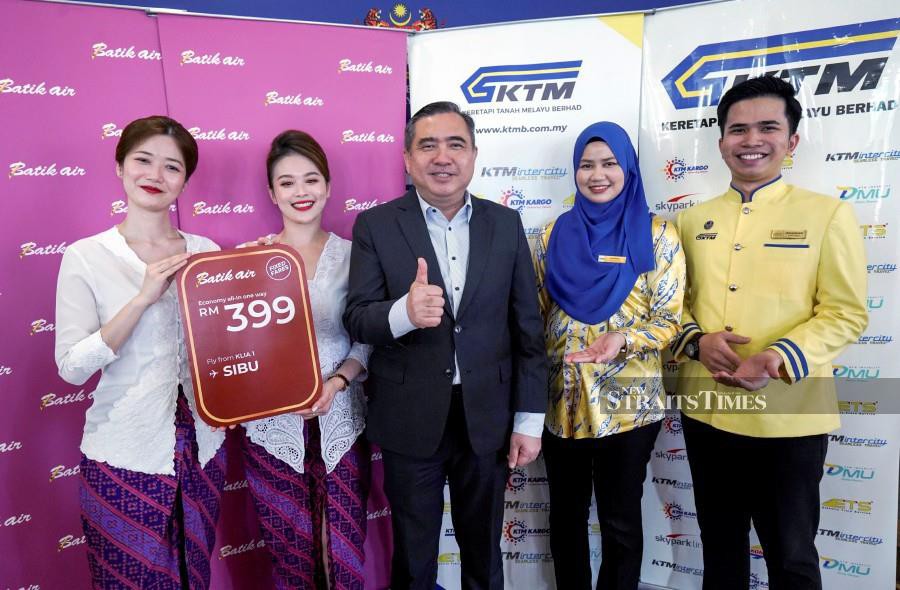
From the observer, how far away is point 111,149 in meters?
1.98

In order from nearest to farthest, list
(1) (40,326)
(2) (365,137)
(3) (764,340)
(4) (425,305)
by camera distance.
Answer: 1. (4) (425,305)
2. (3) (764,340)
3. (1) (40,326)
4. (2) (365,137)

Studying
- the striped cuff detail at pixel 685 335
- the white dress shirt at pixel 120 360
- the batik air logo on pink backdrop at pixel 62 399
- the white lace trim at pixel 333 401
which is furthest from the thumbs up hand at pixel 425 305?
the batik air logo on pink backdrop at pixel 62 399

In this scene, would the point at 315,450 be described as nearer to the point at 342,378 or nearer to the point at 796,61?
the point at 342,378

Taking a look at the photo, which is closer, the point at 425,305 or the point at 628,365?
the point at 425,305

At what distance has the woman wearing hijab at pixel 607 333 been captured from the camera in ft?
5.83

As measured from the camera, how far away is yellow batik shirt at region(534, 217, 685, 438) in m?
1.76

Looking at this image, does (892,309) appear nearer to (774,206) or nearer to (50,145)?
(774,206)

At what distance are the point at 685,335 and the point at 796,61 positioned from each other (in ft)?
4.05

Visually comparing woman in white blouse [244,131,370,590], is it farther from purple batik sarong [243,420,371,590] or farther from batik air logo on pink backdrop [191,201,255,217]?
batik air logo on pink backdrop [191,201,255,217]

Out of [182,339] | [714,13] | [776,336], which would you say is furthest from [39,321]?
[714,13]

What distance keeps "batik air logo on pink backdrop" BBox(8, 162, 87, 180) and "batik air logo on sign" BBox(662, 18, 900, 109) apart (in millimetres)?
2397

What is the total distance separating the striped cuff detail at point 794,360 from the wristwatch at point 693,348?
0.25 meters

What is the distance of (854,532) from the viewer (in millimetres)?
2172

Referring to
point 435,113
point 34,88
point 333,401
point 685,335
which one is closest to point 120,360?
point 333,401
